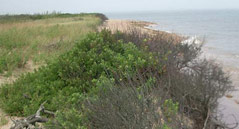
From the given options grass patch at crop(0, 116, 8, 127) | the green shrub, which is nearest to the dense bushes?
the green shrub

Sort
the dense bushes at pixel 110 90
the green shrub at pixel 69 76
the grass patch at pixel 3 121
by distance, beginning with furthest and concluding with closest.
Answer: the green shrub at pixel 69 76 → the grass patch at pixel 3 121 → the dense bushes at pixel 110 90

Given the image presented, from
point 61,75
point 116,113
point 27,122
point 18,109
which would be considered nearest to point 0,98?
point 18,109

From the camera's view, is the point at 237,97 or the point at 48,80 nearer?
the point at 48,80

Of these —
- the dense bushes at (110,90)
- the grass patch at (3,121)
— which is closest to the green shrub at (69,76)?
the dense bushes at (110,90)

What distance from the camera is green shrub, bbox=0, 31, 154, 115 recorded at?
4648 mm

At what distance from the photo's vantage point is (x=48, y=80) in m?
5.14

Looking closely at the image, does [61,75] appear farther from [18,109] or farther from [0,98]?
[0,98]

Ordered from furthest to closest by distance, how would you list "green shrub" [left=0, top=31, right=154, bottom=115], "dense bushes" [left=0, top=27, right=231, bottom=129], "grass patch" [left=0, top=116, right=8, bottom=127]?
"green shrub" [left=0, top=31, right=154, bottom=115] → "grass patch" [left=0, top=116, right=8, bottom=127] → "dense bushes" [left=0, top=27, right=231, bottom=129]

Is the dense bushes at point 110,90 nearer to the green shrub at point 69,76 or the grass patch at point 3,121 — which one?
the green shrub at point 69,76

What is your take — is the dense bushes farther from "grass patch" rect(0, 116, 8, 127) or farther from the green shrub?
"grass patch" rect(0, 116, 8, 127)

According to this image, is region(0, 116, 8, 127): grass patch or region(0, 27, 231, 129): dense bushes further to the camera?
region(0, 116, 8, 127): grass patch

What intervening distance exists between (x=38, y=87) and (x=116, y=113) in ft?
8.55

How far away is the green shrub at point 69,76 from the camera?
4648mm

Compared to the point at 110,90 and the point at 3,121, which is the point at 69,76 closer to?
the point at 3,121
